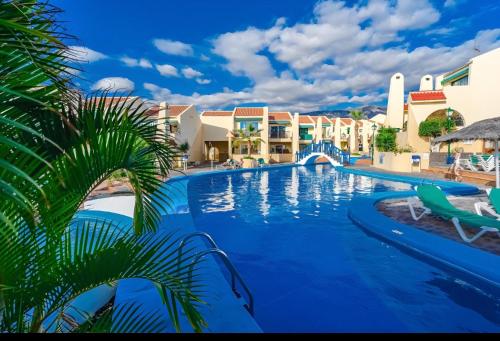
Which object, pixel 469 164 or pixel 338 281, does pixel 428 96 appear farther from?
pixel 338 281

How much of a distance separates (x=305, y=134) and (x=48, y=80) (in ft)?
129

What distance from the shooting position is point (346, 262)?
5414 millimetres

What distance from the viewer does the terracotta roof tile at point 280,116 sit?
113 feet

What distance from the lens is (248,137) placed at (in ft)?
96.7

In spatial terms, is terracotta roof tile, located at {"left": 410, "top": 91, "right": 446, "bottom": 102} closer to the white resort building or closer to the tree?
the white resort building

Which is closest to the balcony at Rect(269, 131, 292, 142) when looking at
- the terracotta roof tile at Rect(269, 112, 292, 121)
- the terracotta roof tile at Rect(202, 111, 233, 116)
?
the terracotta roof tile at Rect(269, 112, 292, 121)

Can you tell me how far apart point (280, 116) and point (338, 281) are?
31.8 m

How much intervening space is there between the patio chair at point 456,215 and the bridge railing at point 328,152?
1840cm

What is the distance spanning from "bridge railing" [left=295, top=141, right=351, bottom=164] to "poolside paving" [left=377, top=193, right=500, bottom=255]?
1643cm

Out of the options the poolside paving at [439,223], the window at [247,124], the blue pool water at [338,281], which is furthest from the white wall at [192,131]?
the poolside paving at [439,223]

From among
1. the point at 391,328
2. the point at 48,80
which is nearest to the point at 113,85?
the point at 48,80

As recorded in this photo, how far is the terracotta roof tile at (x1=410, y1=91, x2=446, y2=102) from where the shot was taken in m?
24.4

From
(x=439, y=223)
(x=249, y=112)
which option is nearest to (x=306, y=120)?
(x=249, y=112)

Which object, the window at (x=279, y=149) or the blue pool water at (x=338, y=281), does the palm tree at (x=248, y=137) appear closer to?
the window at (x=279, y=149)
